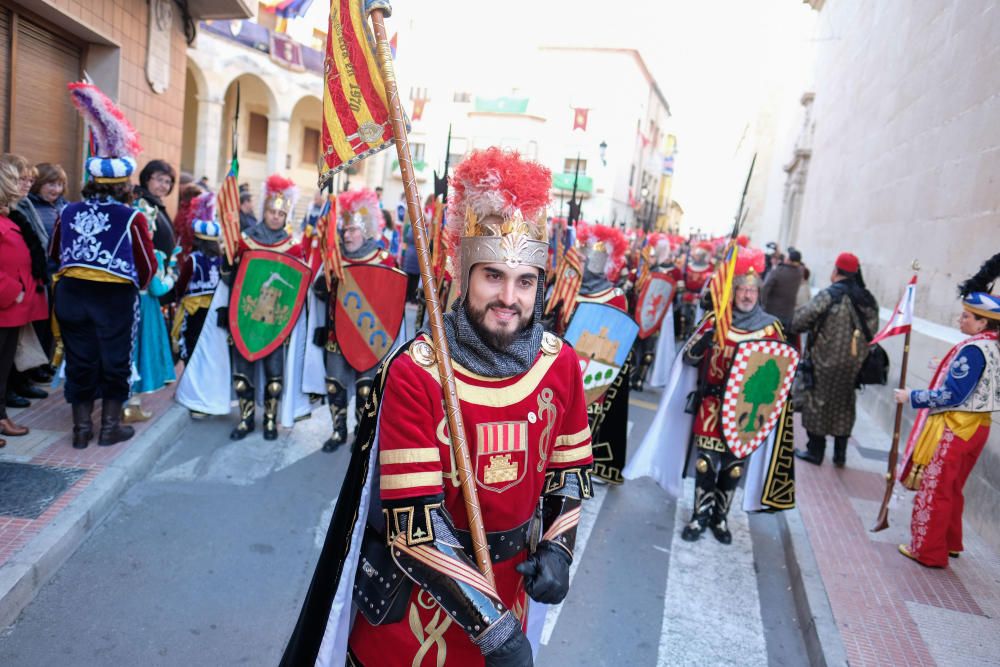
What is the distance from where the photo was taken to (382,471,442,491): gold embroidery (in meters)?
1.78

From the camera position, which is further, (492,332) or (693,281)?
(693,281)

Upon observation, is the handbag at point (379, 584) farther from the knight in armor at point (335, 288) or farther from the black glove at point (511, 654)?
the knight in armor at point (335, 288)

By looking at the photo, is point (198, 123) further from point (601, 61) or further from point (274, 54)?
point (601, 61)

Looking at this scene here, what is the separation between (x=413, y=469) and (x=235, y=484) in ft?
12.3

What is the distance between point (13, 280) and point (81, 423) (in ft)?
3.54

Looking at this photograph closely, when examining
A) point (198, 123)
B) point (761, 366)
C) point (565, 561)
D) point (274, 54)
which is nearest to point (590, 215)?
point (274, 54)

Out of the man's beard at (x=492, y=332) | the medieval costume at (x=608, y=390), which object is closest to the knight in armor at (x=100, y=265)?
the medieval costume at (x=608, y=390)

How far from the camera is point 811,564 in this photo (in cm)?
445

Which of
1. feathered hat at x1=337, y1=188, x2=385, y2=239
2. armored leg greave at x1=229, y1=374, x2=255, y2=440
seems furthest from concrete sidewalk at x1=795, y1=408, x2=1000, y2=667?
armored leg greave at x1=229, y1=374, x2=255, y2=440

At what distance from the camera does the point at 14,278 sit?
15.2ft

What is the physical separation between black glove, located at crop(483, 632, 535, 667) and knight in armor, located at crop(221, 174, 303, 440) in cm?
452

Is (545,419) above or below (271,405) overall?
above

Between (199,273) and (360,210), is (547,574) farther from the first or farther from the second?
(199,273)

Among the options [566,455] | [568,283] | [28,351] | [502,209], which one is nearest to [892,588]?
[568,283]
